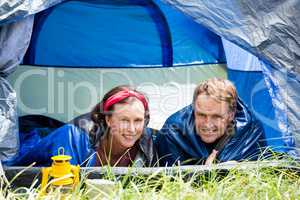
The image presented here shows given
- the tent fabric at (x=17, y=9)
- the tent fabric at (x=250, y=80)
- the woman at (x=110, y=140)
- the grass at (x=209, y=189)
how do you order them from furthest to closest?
the tent fabric at (x=250, y=80) → the woman at (x=110, y=140) → the tent fabric at (x=17, y=9) → the grass at (x=209, y=189)

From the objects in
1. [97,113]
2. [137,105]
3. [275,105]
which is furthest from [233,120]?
[97,113]

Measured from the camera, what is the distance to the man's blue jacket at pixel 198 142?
2496mm

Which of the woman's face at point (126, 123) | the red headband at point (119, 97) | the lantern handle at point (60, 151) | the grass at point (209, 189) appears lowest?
the grass at point (209, 189)

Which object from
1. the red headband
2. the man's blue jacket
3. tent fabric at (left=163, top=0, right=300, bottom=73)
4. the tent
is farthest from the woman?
the tent

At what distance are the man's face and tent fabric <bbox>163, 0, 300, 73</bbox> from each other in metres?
0.34

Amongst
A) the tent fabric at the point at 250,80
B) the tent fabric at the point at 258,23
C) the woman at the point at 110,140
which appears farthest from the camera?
the tent fabric at the point at 250,80

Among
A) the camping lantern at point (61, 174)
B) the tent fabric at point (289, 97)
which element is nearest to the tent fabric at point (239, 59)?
the tent fabric at point (289, 97)

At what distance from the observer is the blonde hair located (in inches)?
97.6

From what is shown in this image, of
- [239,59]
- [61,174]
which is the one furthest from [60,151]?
[239,59]

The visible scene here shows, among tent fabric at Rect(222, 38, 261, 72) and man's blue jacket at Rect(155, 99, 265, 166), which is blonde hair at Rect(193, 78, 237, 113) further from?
tent fabric at Rect(222, 38, 261, 72)

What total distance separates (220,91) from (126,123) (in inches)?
17.8

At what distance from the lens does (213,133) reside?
248 centimetres

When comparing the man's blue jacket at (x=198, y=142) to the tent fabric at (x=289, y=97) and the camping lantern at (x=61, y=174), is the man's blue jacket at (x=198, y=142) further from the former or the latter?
the camping lantern at (x=61, y=174)

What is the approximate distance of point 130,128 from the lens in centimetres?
240
